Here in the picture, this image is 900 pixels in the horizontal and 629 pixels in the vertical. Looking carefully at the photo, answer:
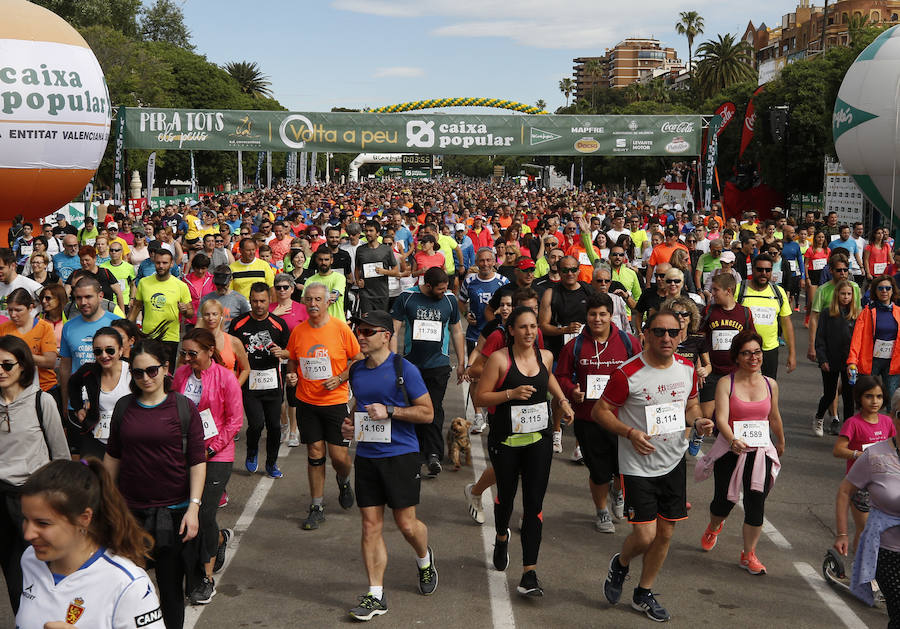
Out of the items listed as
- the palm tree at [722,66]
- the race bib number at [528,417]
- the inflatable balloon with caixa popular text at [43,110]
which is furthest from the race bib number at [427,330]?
the palm tree at [722,66]

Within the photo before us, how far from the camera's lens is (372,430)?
567 cm

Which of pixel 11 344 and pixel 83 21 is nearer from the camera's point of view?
pixel 11 344

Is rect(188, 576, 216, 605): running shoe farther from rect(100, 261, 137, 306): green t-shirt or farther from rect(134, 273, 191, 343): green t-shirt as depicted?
rect(100, 261, 137, 306): green t-shirt

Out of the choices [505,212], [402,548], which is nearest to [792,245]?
[505,212]

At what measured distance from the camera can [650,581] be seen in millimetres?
5617

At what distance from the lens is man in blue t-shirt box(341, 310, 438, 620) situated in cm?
558

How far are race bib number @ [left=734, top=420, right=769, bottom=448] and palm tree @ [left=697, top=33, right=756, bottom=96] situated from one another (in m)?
91.8

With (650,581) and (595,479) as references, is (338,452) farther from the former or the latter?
(650,581)

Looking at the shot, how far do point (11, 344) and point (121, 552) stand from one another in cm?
241

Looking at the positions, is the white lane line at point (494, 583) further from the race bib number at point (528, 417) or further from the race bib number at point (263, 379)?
the race bib number at point (263, 379)

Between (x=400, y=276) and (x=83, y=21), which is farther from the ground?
(x=83, y=21)

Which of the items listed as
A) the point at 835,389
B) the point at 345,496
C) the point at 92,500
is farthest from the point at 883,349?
the point at 92,500

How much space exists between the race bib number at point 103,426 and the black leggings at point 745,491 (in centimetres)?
391

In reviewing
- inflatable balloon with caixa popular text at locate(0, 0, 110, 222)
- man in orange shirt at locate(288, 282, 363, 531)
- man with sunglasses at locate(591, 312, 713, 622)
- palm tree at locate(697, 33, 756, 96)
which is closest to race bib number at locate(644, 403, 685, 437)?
man with sunglasses at locate(591, 312, 713, 622)
